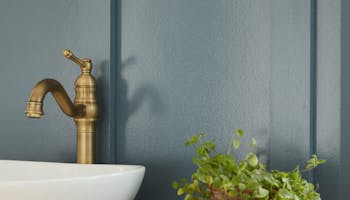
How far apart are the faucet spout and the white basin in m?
0.13

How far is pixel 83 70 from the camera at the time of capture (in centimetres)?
132

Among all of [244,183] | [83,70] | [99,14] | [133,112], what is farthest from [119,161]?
[244,183]

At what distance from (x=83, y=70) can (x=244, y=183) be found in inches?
22.5

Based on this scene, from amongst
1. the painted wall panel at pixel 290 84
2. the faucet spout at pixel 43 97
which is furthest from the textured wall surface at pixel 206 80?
the faucet spout at pixel 43 97

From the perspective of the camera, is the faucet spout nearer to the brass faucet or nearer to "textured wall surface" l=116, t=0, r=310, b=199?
the brass faucet

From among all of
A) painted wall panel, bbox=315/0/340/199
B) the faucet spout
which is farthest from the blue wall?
the faucet spout

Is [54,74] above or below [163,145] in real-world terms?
above

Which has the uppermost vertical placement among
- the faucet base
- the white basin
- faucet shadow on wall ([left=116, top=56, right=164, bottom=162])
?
faucet shadow on wall ([left=116, top=56, right=164, bottom=162])

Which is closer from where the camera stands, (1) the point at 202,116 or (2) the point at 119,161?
(1) the point at 202,116

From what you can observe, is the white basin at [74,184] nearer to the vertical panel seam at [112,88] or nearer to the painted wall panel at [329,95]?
the vertical panel seam at [112,88]

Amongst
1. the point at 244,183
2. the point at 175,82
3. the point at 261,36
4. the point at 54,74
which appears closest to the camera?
the point at 244,183

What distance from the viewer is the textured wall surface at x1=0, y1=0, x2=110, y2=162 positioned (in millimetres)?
1378

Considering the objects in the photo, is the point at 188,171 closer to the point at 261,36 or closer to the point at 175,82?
the point at 175,82

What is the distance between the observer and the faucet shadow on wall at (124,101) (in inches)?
52.2
